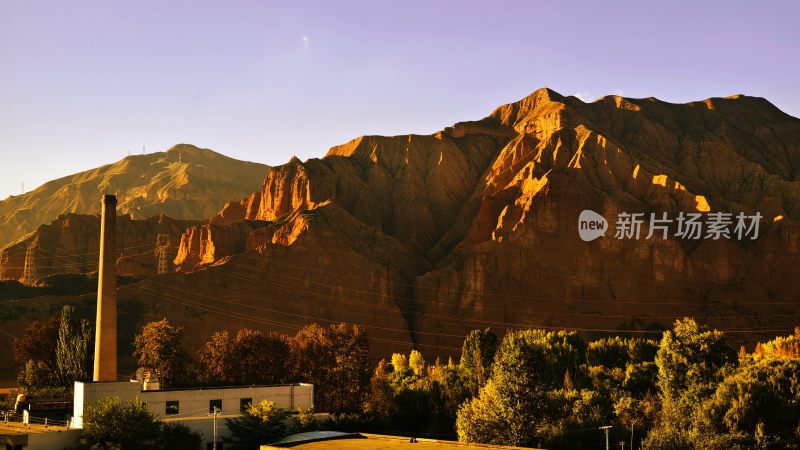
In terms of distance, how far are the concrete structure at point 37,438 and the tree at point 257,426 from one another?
11.6m

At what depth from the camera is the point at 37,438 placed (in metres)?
62.5

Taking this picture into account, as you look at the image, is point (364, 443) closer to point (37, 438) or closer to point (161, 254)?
point (37, 438)

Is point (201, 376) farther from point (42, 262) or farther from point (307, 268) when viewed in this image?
point (42, 262)

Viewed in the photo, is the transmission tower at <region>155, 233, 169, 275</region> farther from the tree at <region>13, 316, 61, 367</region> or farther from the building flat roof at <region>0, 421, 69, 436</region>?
the building flat roof at <region>0, 421, 69, 436</region>

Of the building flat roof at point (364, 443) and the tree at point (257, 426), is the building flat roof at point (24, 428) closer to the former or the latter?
the tree at point (257, 426)

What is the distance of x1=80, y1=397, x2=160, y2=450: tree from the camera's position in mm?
63062

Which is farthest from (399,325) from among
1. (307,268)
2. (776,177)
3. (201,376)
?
(776,177)

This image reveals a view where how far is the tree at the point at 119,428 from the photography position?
63.1m

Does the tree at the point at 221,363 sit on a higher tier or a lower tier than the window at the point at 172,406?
Result: higher

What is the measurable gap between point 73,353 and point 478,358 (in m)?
45.0

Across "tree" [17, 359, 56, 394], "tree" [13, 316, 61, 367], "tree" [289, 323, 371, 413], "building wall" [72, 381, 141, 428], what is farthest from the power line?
"building wall" [72, 381, 141, 428]

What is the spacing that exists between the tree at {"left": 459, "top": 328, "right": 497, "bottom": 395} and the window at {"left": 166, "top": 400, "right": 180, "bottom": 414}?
29860 mm

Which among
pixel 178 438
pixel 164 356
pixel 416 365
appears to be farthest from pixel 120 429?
pixel 416 365

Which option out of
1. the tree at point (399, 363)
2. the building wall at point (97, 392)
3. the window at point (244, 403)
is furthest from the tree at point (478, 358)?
the building wall at point (97, 392)
